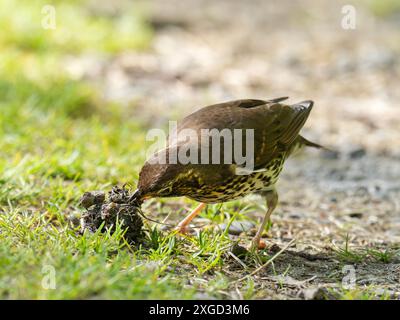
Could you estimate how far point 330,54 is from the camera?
13.5 meters

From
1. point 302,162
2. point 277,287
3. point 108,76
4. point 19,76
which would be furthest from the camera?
point 108,76

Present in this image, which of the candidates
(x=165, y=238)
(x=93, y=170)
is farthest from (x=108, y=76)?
(x=165, y=238)

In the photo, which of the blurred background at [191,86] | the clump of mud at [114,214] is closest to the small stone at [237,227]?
the blurred background at [191,86]

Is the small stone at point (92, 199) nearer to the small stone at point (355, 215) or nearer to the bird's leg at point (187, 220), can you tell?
the bird's leg at point (187, 220)

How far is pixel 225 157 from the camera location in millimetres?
5609

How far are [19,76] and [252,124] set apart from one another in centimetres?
479

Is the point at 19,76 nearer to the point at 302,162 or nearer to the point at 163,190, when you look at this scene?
the point at 302,162

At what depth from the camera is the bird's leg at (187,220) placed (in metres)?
5.99

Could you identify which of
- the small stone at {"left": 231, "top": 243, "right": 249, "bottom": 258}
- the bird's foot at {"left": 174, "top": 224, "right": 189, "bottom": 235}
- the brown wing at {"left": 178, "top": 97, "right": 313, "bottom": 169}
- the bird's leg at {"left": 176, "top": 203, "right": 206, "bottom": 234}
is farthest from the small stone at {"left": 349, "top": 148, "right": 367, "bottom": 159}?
the small stone at {"left": 231, "top": 243, "right": 249, "bottom": 258}

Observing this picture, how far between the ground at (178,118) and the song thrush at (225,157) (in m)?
0.35

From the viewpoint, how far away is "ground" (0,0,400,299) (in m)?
4.91

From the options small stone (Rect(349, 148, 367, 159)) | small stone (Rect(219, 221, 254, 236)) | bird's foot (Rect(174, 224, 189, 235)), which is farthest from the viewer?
small stone (Rect(349, 148, 367, 159))

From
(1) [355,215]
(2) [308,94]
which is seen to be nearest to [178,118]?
(2) [308,94]

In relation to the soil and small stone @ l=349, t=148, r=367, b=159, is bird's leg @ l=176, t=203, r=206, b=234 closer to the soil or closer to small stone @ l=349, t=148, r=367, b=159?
the soil
